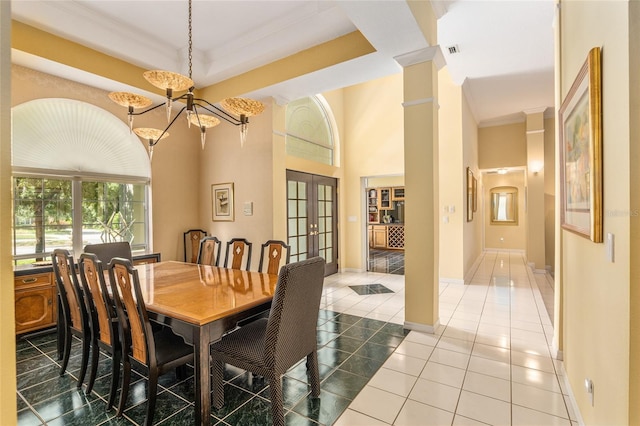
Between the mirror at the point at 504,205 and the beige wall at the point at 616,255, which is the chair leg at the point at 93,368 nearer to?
the beige wall at the point at 616,255

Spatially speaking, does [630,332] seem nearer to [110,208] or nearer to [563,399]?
[563,399]

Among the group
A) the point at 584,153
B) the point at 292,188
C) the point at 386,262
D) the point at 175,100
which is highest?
the point at 175,100

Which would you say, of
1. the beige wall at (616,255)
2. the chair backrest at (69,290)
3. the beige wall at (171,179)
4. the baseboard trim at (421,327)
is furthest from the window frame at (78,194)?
the beige wall at (616,255)

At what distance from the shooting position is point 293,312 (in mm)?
1915

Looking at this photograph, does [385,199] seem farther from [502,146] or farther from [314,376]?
[314,376]

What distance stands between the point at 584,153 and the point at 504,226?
8.94 m

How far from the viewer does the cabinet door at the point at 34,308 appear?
3.22m

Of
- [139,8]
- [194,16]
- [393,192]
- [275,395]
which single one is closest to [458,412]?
[275,395]

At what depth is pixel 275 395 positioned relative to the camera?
6.02 feet

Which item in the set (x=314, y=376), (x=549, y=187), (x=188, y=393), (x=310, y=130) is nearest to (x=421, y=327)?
(x=314, y=376)

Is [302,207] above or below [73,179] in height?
below

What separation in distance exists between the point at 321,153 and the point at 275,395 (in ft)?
16.2

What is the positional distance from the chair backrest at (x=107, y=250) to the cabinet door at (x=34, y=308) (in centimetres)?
65

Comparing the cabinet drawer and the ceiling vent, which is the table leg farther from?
the ceiling vent
